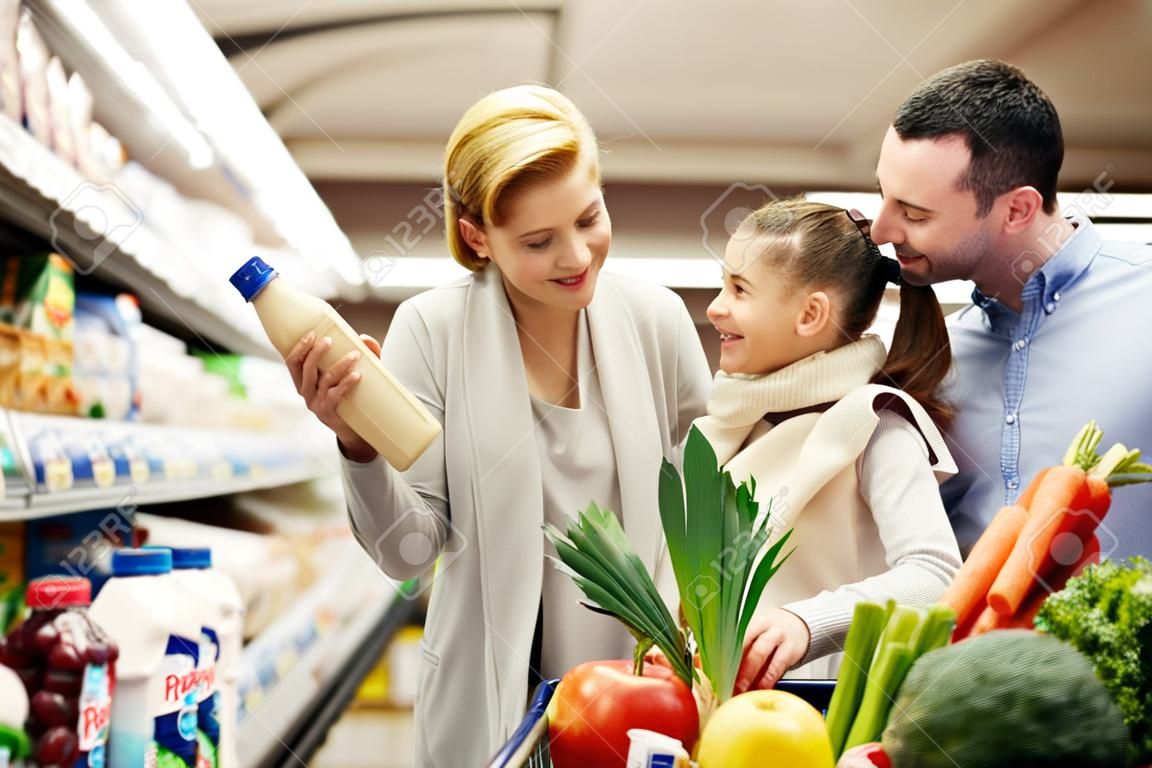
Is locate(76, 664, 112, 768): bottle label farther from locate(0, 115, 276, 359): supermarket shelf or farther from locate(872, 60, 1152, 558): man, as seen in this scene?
locate(872, 60, 1152, 558): man

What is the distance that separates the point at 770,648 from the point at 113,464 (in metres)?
1.40

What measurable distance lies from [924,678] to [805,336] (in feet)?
2.58

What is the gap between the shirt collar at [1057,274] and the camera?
1527 millimetres

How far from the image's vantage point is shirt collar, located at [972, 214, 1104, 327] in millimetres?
1527

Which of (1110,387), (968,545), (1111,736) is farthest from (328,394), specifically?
(1110,387)

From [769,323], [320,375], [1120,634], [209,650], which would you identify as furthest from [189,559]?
[1120,634]

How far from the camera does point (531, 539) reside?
1.43 m

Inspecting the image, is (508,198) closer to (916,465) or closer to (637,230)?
(916,465)

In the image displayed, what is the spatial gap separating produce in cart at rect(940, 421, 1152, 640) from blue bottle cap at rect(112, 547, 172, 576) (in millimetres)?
871

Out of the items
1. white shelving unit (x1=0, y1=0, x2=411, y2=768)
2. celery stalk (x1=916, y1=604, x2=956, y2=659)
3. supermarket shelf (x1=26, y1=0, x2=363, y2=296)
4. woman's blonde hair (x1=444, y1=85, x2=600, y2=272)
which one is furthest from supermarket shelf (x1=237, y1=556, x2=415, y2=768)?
celery stalk (x1=916, y1=604, x2=956, y2=659)

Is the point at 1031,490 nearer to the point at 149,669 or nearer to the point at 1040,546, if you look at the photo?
the point at 1040,546

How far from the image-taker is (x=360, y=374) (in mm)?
1099

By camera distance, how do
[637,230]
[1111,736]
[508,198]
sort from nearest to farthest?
[1111,736], [508,198], [637,230]

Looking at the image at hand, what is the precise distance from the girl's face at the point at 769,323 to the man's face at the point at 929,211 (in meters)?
0.15
